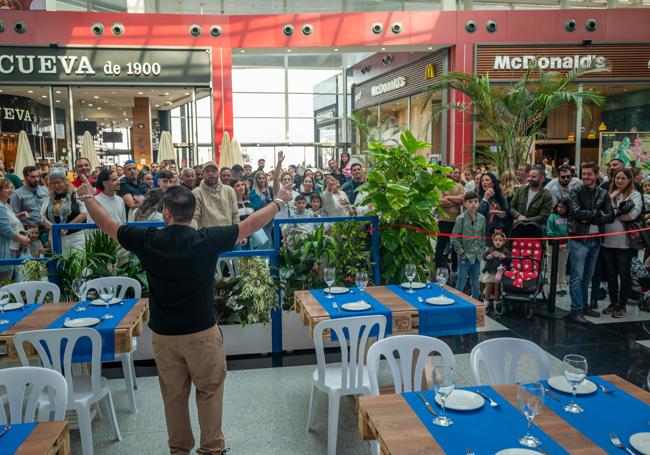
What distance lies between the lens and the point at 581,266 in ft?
21.8

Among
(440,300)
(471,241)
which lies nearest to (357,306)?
(440,300)

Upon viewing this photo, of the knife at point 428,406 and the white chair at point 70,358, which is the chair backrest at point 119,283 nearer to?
the white chair at point 70,358

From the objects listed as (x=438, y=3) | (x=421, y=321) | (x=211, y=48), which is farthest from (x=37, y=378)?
(x=438, y=3)

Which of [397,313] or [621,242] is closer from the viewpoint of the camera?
[397,313]

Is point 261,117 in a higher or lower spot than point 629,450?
higher

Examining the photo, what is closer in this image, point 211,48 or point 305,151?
point 211,48

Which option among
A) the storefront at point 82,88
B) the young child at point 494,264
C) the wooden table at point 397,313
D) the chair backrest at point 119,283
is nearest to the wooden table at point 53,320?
the chair backrest at point 119,283

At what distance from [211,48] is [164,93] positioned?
5.83ft

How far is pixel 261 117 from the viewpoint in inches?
768

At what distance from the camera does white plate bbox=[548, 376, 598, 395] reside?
258cm

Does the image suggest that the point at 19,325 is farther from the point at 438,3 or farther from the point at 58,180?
the point at 438,3

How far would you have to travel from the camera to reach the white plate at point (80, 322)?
384cm

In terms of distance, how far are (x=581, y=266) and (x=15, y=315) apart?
19.4ft

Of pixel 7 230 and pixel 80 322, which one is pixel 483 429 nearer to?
pixel 80 322
